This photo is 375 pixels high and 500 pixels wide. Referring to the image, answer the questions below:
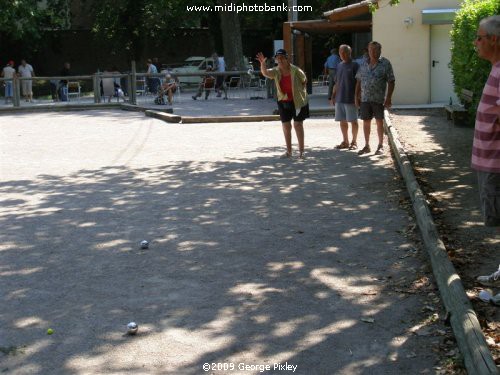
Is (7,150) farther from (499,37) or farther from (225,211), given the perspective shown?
(499,37)

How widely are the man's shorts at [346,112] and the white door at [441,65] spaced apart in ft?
36.3

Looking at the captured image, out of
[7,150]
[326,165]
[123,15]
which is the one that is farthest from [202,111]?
[123,15]

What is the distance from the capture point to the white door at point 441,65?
81.6ft

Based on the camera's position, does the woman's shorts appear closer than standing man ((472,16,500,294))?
No

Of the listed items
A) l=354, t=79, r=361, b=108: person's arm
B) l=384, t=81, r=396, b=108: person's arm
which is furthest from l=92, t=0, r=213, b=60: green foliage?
l=384, t=81, r=396, b=108: person's arm

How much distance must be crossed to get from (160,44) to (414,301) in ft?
142

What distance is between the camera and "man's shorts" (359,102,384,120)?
13539 mm

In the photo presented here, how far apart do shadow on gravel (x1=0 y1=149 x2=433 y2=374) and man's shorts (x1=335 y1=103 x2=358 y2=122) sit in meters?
2.78

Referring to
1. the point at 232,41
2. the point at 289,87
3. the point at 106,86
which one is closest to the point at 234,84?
the point at 106,86

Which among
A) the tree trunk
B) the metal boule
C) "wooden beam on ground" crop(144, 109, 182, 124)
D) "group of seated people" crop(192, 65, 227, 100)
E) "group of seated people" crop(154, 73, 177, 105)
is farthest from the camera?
the tree trunk

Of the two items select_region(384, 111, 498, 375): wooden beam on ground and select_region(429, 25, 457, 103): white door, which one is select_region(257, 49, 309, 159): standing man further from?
select_region(429, 25, 457, 103): white door

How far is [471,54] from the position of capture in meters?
15.8

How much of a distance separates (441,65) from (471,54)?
943 centimetres

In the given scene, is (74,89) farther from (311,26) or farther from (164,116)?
(311,26)
